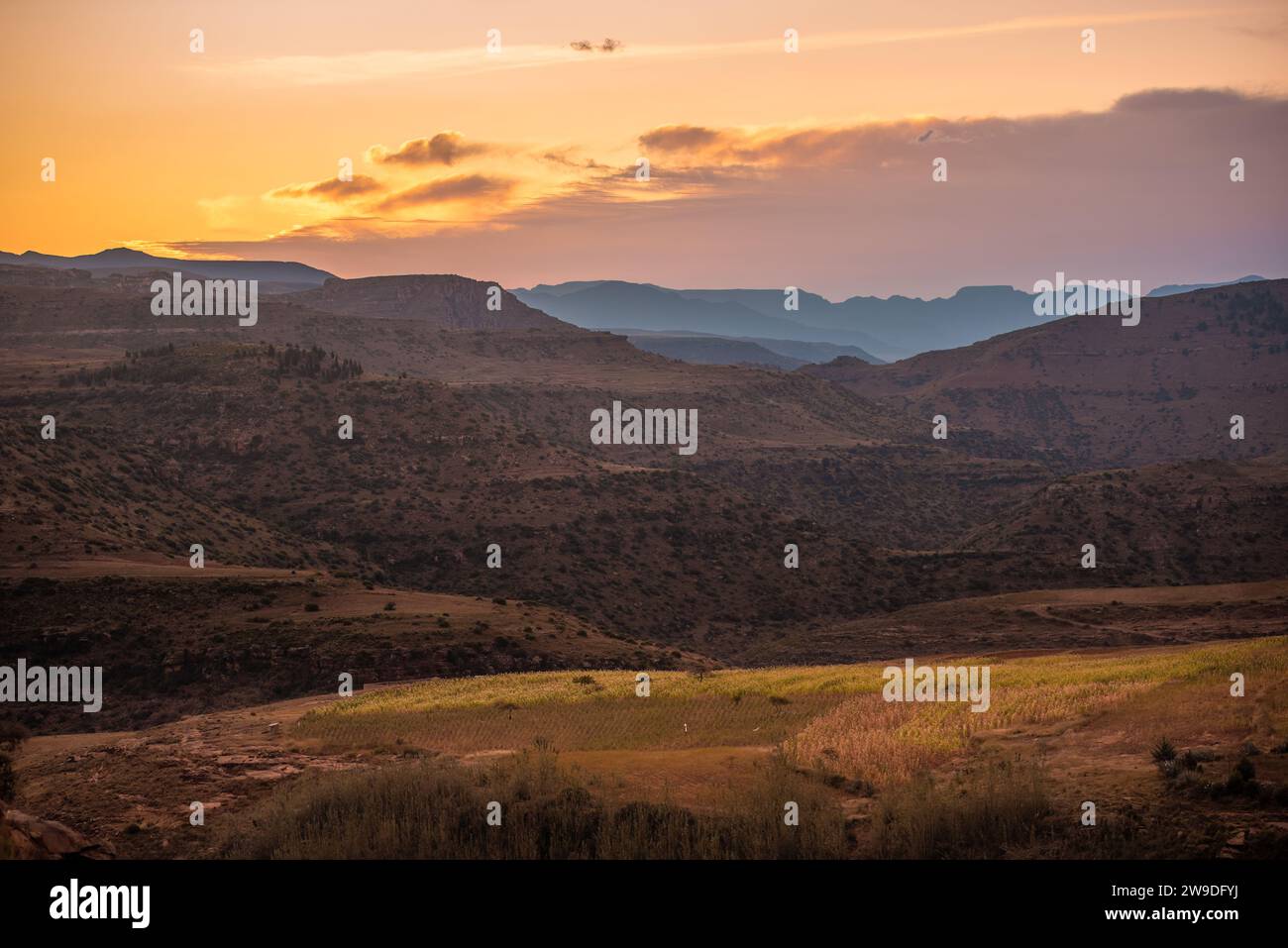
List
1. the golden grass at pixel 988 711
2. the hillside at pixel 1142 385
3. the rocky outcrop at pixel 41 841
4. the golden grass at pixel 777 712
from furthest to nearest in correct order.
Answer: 1. the hillside at pixel 1142 385
2. the golden grass at pixel 777 712
3. the golden grass at pixel 988 711
4. the rocky outcrop at pixel 41 841

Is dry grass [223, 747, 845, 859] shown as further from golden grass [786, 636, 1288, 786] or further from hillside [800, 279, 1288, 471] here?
hillside [800, 279, 1288, 471]

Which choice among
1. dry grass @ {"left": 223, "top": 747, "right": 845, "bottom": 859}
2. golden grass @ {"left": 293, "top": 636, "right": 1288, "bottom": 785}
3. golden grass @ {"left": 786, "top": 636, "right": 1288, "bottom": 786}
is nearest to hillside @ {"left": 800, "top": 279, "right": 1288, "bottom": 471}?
golden grass @ {"left": 786, "top": 636, "right": 1288, "bottom": 786}

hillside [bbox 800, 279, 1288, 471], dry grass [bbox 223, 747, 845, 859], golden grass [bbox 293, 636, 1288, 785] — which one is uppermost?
hillside [bbox 800, 279, 1288, 471]

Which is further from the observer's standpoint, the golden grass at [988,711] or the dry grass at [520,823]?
the golden grass at [988,711]

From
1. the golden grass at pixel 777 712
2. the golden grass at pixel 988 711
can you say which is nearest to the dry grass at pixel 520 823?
the golden grass at pixel 988 711

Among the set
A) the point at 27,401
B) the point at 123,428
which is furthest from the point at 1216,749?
the point at 27,401

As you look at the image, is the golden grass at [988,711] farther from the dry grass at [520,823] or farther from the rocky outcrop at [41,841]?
the rocky outcrop at [41,841]

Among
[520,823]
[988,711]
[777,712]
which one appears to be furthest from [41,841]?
[988,711]

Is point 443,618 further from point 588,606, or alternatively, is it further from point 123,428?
point 123,428

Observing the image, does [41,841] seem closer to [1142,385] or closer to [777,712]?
[777,712]

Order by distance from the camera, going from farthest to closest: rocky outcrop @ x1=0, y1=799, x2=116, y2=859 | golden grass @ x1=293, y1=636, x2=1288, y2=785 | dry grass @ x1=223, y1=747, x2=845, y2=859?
golden grass @ x1=293, y1=636, x2=1288, y2=785 → dry grass @ x1=223, y1=747, x2=845, y2=859 → rocky outcrop @ x1=0, y1=799, x2=116, y2=859

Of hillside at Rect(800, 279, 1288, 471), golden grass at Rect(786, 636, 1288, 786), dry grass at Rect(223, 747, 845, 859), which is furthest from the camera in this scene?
hillside at Rect(800, 279, 1288, 471)
